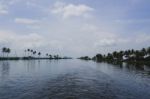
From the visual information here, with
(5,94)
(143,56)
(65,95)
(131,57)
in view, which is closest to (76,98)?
(65,95)

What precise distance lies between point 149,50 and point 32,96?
157279 millimetres

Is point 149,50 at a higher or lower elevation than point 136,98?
higher

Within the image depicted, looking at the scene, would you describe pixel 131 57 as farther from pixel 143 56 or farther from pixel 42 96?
pixel 42 96

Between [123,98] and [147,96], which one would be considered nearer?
[123,98]

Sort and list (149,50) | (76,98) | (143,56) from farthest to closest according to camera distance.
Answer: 1. (143,56)
2. (149,50)
3. (76,98)

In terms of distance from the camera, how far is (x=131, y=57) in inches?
7810

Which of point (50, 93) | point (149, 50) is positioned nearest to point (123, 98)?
point (50, 93)

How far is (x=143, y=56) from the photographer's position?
179250mm

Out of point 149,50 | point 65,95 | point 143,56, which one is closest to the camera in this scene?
point 65,95

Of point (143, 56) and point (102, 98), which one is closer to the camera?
point (102, 98)

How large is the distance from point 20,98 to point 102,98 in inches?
339

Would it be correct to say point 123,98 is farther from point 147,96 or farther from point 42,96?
point 42,96

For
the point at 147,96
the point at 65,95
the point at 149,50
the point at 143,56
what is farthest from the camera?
the point at 143,56

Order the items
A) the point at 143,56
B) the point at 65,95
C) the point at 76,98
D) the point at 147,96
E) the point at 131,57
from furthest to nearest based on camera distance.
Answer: the point at 131,57 < the point at 143,56 < the point at 147,96 < the point at 65,95 < the point at 76,98
